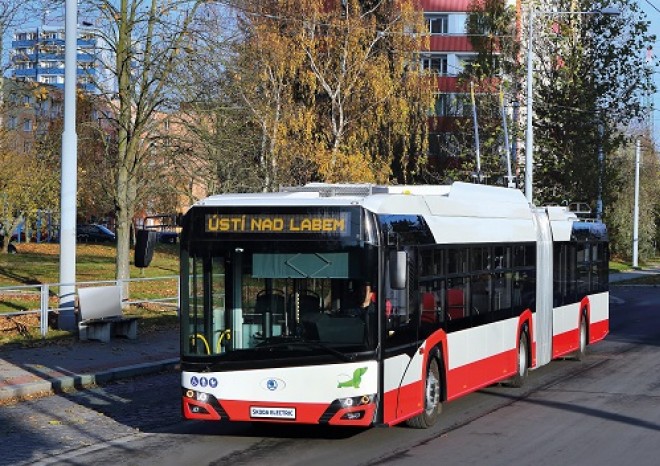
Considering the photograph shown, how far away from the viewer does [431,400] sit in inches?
500

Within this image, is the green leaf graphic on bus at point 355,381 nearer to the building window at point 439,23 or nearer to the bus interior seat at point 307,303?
the bus interior seat at point 307,303

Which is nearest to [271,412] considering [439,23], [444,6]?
[444,6]

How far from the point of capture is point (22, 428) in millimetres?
12805

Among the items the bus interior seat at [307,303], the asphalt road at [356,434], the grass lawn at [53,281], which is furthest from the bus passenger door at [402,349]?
the grass lawn at [53,281]

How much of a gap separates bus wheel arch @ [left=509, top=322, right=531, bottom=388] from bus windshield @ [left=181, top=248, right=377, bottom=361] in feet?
19.1

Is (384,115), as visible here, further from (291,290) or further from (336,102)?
(291,290)

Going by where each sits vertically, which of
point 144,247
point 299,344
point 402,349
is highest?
point 144,247

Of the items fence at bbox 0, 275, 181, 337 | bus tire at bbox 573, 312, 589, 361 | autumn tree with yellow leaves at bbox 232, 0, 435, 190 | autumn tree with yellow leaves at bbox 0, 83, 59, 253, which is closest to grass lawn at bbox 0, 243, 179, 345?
fence at bbox 0, 275, 181, 337

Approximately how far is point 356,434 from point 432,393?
103 cm

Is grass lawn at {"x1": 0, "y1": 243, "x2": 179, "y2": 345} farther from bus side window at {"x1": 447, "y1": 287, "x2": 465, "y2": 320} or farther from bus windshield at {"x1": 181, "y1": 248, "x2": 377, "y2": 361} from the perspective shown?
bus windshield at {"x1": 181, "y1": 248, "x2": 377, "y2": 361}

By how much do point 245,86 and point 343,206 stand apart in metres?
17.6

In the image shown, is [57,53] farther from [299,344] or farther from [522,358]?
[299,344]

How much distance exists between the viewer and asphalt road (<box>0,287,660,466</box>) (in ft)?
35.6

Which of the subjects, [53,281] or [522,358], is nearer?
[522,358]
